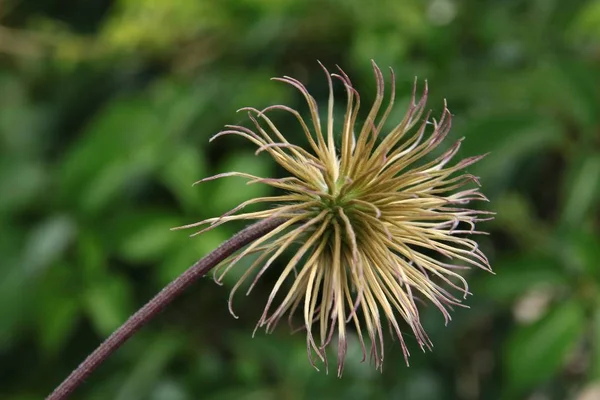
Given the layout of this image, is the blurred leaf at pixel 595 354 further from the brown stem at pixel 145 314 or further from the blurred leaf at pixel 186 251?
the brown stem at pixel 145 314

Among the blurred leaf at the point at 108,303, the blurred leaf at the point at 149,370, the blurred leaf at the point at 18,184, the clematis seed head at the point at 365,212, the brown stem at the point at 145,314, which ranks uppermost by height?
the clematis seed head at the point at 365,212

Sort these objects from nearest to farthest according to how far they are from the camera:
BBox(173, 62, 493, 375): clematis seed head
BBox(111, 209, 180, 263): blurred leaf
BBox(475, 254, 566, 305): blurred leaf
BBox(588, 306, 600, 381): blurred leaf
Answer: BBox(173, 62, 493, 375): clematis seed head
BBox(588, 306, 600, 381): blurred leaf
BBox(475, 254, 566, 305): blurred leaf
BBox(111, 209, 180, 263): blurred leaf

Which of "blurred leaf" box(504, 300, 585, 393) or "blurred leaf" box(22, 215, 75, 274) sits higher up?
"blurred leaf" box(504, 300, 585, 393)

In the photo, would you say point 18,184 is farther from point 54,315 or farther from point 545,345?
point 545,345

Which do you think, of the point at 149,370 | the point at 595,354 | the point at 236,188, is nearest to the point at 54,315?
the point at 149,370

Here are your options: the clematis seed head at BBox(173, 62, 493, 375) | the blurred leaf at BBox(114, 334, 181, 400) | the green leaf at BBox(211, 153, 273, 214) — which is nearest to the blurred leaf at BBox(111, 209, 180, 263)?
the green leaf at BBox(211, 153, 273, 214)

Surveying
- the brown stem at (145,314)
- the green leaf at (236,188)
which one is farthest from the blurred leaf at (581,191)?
the brown stem at (145,314)

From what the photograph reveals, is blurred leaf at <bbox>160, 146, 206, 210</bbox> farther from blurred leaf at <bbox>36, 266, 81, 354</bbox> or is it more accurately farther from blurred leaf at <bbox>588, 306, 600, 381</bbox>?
blurred leaf at <bbox>588, 306, 600, 381</bbox>
